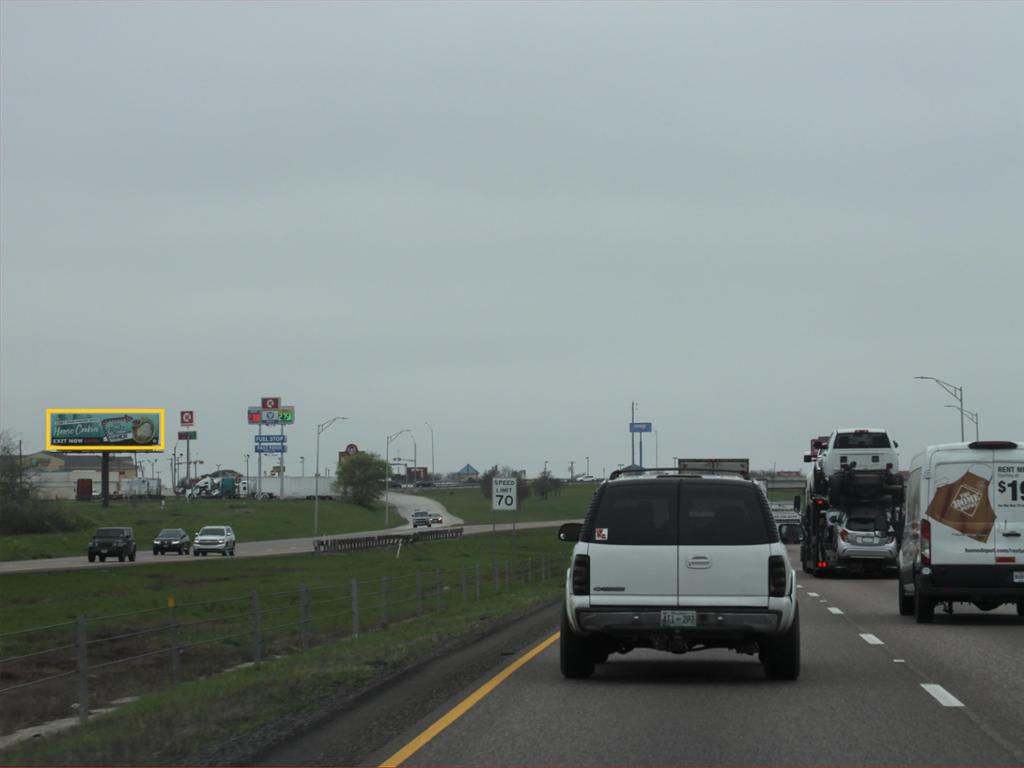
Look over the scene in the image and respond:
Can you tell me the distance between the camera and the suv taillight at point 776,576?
13781 mm

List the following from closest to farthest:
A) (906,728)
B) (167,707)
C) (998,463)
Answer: (906,728), (167,707), (998,463)

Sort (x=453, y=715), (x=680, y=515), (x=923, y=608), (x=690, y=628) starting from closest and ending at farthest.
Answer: (x=453, y=715) < (x=690, y=628) < (x=680, y=515) < (x=923, y=608)

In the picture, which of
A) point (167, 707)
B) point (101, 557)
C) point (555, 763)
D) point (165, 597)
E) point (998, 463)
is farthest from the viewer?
point (101, 557)

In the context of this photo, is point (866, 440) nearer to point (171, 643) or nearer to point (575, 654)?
point (171, 643)

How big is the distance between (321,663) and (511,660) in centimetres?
220

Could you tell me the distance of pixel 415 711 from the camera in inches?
480

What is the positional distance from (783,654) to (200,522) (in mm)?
105199

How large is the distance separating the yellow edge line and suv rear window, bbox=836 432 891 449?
28.1 m

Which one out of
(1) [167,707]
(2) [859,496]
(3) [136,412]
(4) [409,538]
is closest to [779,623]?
(1) [167,707]

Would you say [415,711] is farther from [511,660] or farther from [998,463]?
[998,463]

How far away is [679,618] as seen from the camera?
45.2 ft

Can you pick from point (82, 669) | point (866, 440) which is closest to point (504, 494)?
point (866, 440)

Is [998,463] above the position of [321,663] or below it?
above

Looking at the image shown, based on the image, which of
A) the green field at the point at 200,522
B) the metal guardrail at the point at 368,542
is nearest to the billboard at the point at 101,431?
the green field at the point at 200,522
